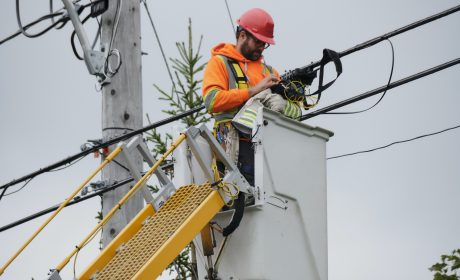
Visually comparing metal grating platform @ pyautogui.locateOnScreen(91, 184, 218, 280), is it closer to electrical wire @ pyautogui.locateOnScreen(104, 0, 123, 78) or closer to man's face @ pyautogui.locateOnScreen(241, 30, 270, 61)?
man's face @ pyautogui.locateOnScreen(241, 30, 270, 61)

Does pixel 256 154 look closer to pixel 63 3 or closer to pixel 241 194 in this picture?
pixel 241 194

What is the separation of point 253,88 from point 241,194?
898 mm

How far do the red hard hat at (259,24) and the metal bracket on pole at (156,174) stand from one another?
1253 millimetres

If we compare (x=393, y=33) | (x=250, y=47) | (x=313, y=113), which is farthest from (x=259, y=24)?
(x=313, y=113)

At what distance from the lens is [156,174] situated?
1149 centimetres

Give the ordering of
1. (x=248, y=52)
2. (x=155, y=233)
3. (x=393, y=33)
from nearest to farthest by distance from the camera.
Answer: (x=155, y=233)
(x=248, y=52)
(x=393, y=33)

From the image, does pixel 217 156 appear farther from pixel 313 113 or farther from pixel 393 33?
pixel 313 113

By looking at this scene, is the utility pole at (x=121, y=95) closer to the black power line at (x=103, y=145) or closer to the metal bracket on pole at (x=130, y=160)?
the black power line at (x=103, y=145)

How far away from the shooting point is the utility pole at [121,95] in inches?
511

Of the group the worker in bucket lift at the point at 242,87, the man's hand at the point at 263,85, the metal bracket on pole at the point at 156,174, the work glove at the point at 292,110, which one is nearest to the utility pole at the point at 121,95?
the metal bracket on pole at the point at 156,174

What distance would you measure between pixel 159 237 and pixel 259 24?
2101 mm

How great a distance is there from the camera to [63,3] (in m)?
13.9

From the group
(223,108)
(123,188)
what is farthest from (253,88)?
(123,188)

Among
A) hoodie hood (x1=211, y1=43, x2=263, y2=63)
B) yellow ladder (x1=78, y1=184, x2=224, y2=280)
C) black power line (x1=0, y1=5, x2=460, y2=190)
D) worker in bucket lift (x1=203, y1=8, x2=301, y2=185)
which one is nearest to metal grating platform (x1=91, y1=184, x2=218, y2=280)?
yellow ladder (x1=78, y1=184, x2=224, y2=280)
